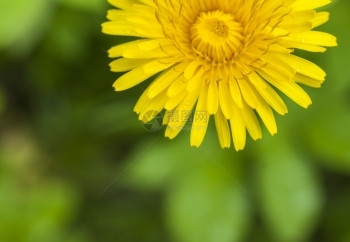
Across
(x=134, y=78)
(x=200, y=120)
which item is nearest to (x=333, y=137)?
(x=200, y=120)

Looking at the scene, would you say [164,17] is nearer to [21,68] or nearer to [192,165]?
[192,165]

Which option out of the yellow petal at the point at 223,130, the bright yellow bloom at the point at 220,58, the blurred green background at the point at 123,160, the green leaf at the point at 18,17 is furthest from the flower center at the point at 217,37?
the green leaf at the point at 18,17

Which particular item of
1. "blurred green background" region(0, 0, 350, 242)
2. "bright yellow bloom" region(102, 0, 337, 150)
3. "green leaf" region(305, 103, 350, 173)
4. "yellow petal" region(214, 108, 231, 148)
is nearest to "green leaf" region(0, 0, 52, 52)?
"blurred green background" region(0, 0, 350, 242)

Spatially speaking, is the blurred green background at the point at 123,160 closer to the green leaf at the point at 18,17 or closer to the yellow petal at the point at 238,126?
the green leaf at the point at 18,17

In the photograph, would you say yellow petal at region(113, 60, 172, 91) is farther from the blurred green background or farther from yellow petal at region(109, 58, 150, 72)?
the blurred green background

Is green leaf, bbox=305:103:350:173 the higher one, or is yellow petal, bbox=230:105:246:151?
yellow petal, bbox=230:105:246:151

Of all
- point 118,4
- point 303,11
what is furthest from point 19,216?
point 303,11
